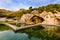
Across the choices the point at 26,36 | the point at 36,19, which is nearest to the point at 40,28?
the point at 26,36

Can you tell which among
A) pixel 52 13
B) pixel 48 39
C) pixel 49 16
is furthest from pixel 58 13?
pixel 48 39

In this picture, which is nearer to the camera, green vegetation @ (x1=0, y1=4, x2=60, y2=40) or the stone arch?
green vegetation @ (x1=0, y1=4, x2=60, y2=40)

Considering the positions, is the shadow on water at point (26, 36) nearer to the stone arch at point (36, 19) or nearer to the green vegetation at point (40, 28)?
the green vegetation at point (40, 28)

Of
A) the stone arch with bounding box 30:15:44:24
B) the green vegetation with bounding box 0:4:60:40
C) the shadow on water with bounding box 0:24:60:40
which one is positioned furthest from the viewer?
the stone arch with bounding box 30:15:44:24

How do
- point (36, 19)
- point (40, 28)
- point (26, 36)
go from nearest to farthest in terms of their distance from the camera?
point (26, 36)
point (40, 28)
point (36, 19)

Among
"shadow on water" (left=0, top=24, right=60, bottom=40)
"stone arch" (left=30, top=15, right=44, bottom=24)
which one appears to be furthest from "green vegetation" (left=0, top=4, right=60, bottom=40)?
"stone arch" (left=30, top=15, right=44, bottom=24)

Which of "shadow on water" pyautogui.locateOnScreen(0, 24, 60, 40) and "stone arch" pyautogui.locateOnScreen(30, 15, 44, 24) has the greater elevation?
"stone arch" pyautogui.locateOnScreen(30, 15, 44, 24)

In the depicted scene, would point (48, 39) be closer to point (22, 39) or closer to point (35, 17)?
point (22, 39)

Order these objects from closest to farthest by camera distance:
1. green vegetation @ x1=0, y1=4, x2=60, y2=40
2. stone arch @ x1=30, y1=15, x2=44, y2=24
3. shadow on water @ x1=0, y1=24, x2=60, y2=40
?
shadow on water @ x1=0, y1=24, x2=60, y2=40 < green vegetation @ x1=0, y1=4, x2=60, y2=40 < stone arch @ x1=30, y1=15, x2=44, y2=24

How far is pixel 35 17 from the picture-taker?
48656mm

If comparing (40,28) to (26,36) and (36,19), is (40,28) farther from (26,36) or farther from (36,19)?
(36,19)

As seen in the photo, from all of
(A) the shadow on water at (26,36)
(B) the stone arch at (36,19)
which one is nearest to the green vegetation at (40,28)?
(A) the shadow on water at (26,36)

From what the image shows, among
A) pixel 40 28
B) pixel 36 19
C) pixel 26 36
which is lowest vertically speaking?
pixel 26 36

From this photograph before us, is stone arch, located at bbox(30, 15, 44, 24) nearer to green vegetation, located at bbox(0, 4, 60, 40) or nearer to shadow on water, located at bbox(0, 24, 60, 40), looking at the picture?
green vegetation, located at bbox(0, 4, 60, 40)
